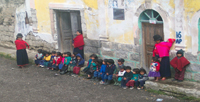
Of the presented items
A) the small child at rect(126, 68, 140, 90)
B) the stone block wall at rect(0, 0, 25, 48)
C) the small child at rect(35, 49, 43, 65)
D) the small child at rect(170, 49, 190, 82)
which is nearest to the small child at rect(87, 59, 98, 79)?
the small child at rect(126, 68, 140, 90)

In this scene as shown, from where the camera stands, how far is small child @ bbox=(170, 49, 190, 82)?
6907 millimetres

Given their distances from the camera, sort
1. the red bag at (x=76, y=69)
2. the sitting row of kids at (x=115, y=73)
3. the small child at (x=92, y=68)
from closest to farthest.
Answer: the sitting row of kids at (x=115, y=73), the small child at (x=92, y=68), the red bag at (x=76, y=69)

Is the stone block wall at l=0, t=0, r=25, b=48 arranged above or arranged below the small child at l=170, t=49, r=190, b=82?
above

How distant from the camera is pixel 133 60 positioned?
838 cm

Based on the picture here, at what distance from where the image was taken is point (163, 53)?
7238mm

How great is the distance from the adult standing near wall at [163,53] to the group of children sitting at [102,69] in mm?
126

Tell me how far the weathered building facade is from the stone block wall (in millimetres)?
43

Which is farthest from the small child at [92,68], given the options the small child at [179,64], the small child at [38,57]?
the small child at [38,57]

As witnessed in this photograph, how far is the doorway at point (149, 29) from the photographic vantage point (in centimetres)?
759

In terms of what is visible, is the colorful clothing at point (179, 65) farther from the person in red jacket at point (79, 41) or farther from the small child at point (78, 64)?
the person in red jacket at point (79, 41)

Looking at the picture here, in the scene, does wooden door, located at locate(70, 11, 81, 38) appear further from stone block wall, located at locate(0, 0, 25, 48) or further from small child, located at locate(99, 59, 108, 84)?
stone block wall, located at locate(0, 0, 25, 48)

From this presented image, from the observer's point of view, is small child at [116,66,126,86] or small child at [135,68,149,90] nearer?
small child at [135,68,149,90]

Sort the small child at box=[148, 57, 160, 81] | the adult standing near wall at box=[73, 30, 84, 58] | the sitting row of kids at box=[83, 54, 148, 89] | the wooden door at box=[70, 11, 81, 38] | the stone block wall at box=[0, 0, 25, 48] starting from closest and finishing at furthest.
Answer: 1. the small child at box=[148, 57, 160, 81]
2. the sitting row of kids at box=[83, 54, 148, 89]
3. the adult standing near wall at box=[73, 30, 84, 58]
4. the wooden door at box=[70, 11, 81, 38]
5. the stone block wall at box=[0, 0, 25, 48]

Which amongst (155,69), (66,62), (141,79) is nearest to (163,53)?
(155,69)
